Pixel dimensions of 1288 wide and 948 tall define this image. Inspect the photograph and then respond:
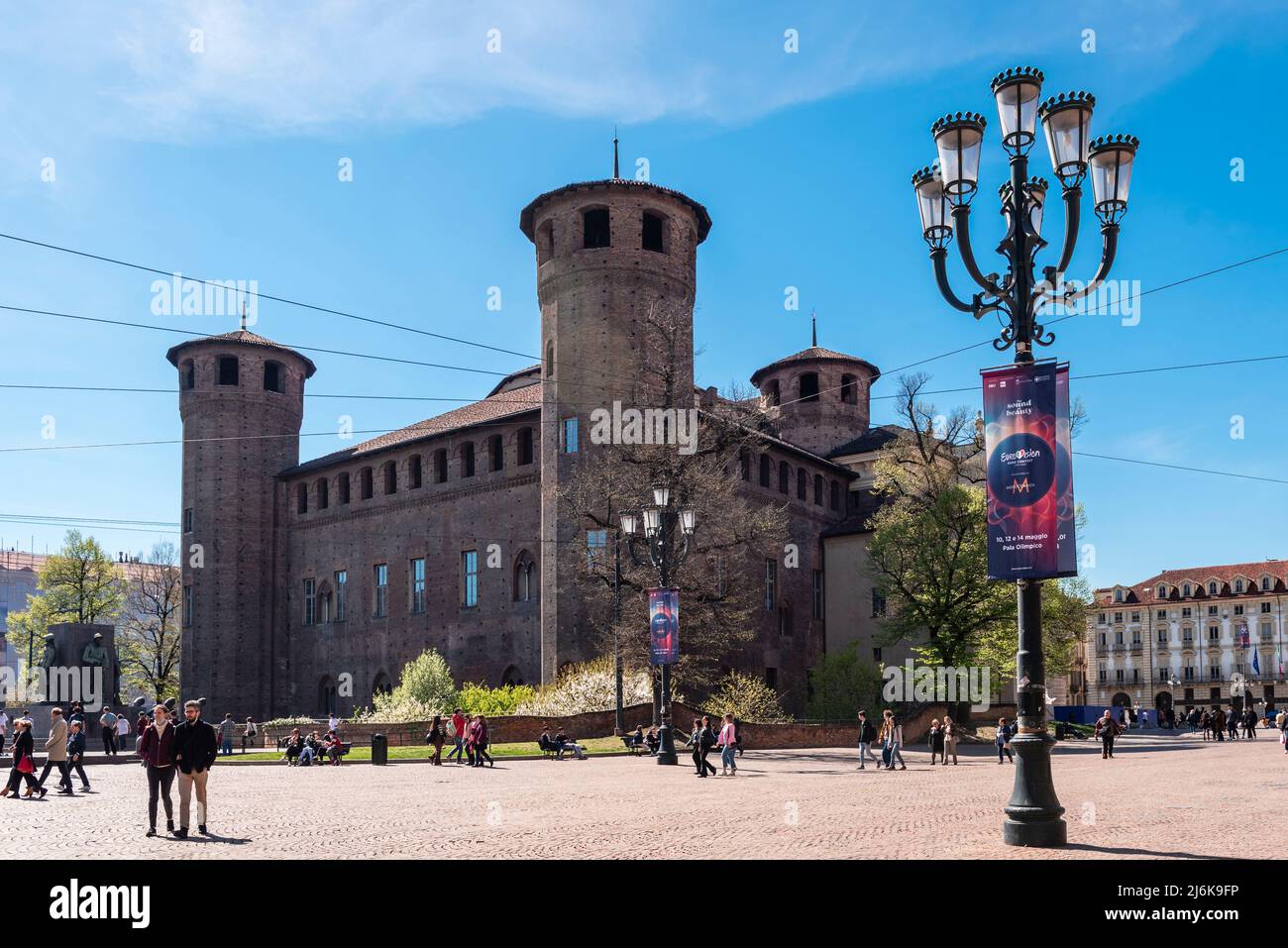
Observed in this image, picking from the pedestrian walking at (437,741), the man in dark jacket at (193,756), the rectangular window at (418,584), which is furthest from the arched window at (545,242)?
the man in dark jacket at (193,756)

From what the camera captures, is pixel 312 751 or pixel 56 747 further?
pixel 312 751

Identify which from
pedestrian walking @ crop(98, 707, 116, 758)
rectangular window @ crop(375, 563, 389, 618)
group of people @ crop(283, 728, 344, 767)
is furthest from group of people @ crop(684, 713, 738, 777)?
rectangular window @ crop(375, 563, 389, 618)

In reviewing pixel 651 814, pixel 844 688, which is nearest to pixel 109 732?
pixel 651 814

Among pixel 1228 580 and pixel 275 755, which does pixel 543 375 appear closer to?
pixel 275 755

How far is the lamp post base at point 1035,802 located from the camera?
1031 centimetres

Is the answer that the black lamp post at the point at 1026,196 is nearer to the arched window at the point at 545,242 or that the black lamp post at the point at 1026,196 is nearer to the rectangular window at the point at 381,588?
the arched window at the point at 545,242

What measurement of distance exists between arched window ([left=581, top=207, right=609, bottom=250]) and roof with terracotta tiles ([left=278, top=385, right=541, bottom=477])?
20.5 ft

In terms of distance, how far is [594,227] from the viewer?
41312mm

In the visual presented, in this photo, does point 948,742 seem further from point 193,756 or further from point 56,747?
point 193,756

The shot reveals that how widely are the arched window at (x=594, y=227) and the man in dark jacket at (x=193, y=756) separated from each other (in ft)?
100

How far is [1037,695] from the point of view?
34.5 ft

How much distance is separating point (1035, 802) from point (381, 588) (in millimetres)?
40922
